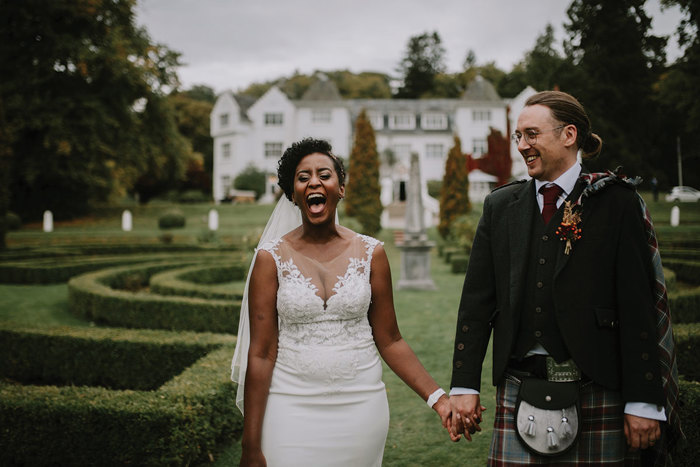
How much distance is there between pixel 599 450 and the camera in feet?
7.61

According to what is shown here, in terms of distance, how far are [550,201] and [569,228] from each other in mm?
183

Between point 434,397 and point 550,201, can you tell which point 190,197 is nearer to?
point 434,397

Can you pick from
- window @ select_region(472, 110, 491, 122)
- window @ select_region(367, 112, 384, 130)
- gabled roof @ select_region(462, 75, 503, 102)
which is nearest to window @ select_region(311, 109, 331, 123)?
window @ select_region(367, 112, 384, 130)

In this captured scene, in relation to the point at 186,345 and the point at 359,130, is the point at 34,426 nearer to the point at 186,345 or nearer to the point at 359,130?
the point at 186,345

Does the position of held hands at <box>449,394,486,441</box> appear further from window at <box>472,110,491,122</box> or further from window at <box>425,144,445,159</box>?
window at <box>472,110,491,122</box>

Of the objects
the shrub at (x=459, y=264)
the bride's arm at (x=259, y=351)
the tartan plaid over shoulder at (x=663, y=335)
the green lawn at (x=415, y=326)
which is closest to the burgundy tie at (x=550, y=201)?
the tartan plaid over shoulder at (x=663, y=335)

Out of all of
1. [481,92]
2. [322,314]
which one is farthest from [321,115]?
[322,314]

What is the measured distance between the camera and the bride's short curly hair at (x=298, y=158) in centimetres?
277

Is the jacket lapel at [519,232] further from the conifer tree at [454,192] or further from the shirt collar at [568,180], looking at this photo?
the conifer tree at [454,192]

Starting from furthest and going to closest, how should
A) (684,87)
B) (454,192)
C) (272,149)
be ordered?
(272,149), (454,192), (684,87)

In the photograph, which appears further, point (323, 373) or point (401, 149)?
point (401, 149)

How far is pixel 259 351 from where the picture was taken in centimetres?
258

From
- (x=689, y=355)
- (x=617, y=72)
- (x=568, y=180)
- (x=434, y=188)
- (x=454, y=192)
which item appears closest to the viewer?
(x=568, y=180)

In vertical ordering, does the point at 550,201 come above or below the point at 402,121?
below
